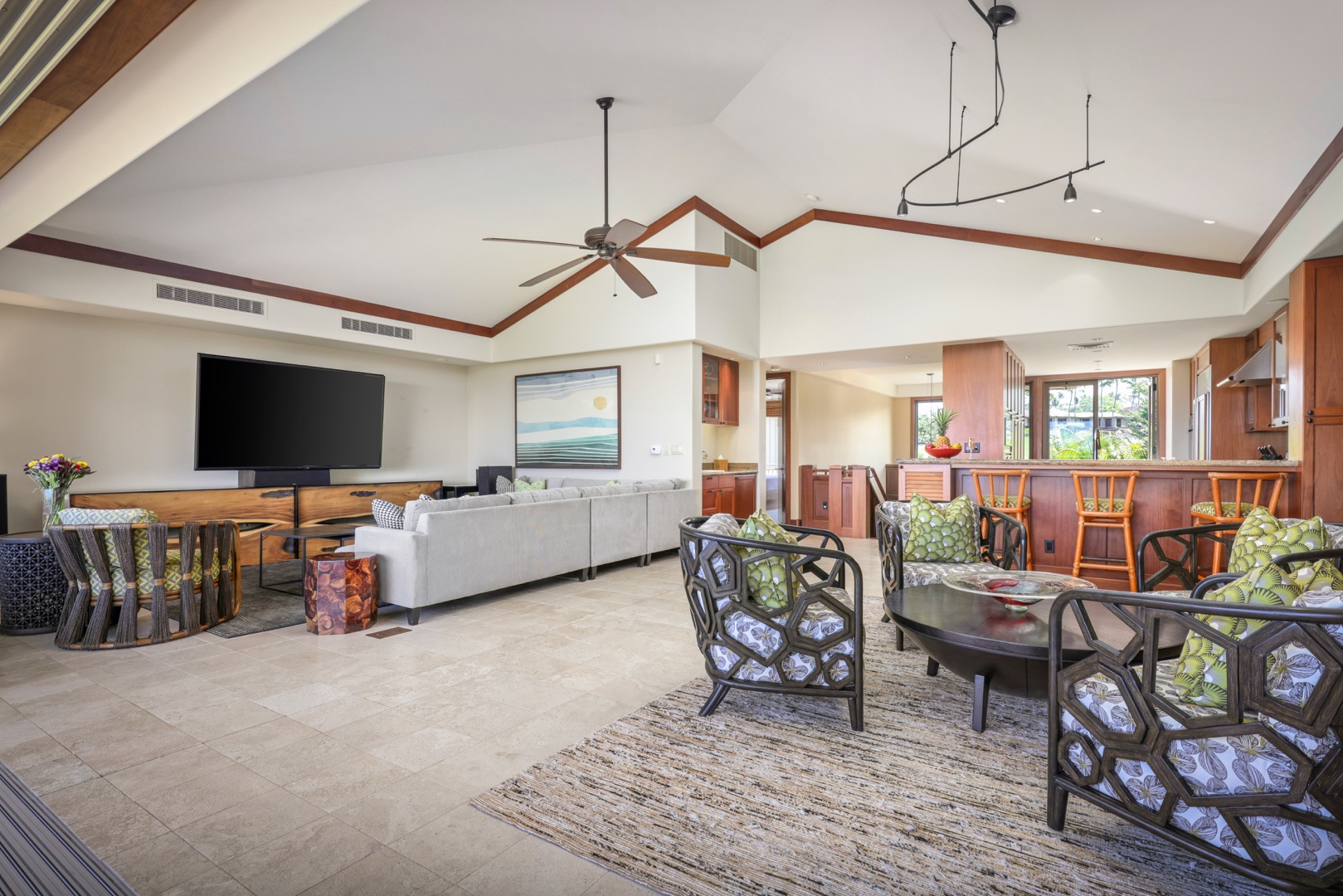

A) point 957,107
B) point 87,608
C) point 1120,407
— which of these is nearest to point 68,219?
point 87,608

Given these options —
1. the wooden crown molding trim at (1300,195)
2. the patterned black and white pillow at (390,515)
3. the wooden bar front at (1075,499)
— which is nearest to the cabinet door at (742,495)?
the wooden bar front at (1075,499)

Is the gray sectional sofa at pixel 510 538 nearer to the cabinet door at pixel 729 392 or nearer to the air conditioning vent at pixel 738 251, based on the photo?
the cabinet door at pixel 729 392

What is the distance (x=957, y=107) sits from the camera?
4.39m

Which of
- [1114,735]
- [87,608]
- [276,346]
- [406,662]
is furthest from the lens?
[276,346]

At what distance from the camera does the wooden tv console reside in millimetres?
5959

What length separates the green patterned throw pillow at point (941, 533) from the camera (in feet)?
13.2

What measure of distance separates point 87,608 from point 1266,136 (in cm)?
720

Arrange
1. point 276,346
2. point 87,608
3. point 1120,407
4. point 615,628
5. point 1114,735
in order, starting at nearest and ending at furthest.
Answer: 1. point 1114,735
2. point 87,608
3. point 615,628
4. point 276,346
5. point 1120,407

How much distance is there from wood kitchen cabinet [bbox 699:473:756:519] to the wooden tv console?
12.1ft

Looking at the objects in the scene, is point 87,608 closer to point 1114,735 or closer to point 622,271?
point 622,271

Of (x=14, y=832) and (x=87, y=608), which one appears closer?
(x=14, y=832)

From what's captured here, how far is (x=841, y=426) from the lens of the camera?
38.3 feet

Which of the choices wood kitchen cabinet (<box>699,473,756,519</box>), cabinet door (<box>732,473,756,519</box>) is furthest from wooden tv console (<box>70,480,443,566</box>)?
cabinet door (<box>732,473,756,519</box>)

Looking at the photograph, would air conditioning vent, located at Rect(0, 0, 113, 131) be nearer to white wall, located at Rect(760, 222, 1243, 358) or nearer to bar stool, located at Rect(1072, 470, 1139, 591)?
bar stool, located at Rect(1072, 470, 1139, 591)
